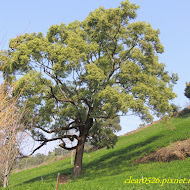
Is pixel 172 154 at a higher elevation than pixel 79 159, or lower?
higher

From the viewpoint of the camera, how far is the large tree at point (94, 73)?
649 inches

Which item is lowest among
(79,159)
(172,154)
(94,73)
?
(79,159)

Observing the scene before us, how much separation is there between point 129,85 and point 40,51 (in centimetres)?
749

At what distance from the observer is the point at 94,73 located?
16.2m

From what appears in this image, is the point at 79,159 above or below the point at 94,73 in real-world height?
below

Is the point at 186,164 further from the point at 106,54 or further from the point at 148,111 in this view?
the point at 106,54

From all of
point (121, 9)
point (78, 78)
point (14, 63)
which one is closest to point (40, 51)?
point (14, 63)

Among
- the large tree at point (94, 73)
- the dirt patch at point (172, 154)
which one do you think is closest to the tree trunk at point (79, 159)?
the large tree at point (94, 73)

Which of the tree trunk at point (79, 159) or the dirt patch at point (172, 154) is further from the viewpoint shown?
the tree trunk at point (79, 159)

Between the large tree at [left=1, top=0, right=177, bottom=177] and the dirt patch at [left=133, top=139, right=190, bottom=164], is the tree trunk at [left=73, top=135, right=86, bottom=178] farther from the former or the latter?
the dirt patch at [left=133, top=139, right=190, bottom=164]

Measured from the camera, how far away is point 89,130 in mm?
21469

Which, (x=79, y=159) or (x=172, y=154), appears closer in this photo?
(x=172, y=154)

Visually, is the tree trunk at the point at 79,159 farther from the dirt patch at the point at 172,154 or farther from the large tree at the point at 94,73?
the dirt patch at the point at 172,154

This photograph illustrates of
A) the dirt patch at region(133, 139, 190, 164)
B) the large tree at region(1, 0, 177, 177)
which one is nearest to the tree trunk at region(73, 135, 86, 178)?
the large tree at region(1, 0, 177, 177)
